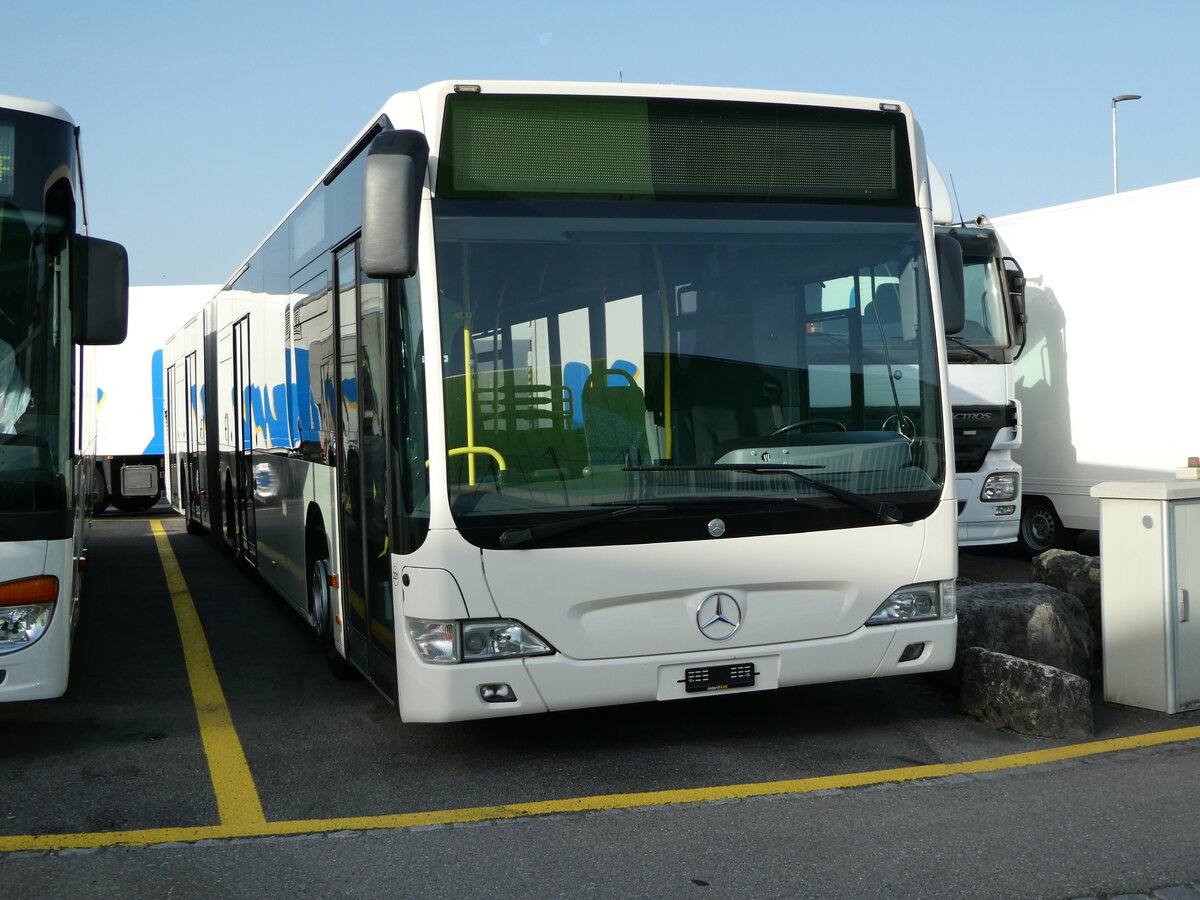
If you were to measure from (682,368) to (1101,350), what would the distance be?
7247 millimetres

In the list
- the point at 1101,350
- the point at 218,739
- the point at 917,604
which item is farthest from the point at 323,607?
the point at 1101,350

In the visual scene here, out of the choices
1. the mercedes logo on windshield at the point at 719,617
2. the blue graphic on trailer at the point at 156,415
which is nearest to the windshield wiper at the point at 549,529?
the mercedes logo on windshield at the point at 719,617

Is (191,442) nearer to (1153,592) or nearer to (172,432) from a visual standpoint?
(172,432)

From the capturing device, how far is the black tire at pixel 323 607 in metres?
7.38

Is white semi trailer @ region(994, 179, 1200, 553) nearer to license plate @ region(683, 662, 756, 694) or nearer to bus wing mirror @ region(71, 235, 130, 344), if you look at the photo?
license plate @ region(683, 662, 756, 694)

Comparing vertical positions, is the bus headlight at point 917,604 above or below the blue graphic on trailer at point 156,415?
below

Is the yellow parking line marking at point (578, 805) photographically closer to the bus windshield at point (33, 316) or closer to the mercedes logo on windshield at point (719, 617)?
the mercedes logo on windshield at point (719, 617)

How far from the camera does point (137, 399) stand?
862 inches

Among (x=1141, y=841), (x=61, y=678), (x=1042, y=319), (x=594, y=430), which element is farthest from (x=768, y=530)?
(x=1042, y=319)

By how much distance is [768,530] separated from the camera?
547 centimetres

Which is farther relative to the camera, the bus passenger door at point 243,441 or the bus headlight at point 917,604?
the bus passenger door at point 243,441

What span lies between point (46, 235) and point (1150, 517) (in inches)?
201

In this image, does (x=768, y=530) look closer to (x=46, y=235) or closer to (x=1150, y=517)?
(x=1150, y=517)

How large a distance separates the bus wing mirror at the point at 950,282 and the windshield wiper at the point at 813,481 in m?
0.90
